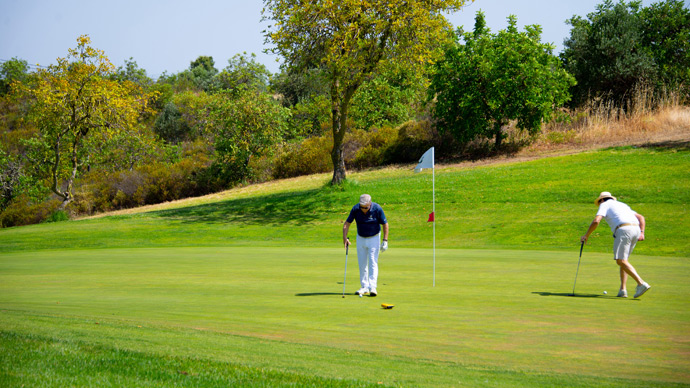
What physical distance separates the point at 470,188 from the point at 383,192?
5.10 metres

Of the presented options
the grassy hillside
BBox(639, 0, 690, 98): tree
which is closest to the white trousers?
the grassy hillside

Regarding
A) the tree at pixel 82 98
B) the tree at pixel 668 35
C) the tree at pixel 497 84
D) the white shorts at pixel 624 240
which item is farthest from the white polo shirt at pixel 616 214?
the tree at pixel 668 35

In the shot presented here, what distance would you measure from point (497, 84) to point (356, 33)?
47.6 feet

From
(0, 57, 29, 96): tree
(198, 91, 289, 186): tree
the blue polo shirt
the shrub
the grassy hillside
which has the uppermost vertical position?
(0, 57, 29, 96): tree

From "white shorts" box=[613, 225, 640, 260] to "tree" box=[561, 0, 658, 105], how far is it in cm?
3886

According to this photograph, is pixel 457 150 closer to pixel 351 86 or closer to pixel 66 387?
pixel 351 86

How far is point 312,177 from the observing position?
48344 mm

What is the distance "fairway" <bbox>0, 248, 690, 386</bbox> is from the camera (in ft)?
22.7

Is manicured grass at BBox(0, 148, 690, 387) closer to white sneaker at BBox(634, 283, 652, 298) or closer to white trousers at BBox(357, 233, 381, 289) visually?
white sneaker at BBox(634, 283, 652, 298)

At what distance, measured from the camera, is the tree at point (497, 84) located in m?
42.5

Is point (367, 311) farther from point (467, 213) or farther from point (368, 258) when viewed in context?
point (467, 213)

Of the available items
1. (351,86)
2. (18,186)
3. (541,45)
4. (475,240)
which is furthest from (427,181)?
(18,186)

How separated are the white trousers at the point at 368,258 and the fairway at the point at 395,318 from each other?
0.42 meters

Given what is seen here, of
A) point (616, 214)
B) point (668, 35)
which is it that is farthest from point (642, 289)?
point (668, 35)
